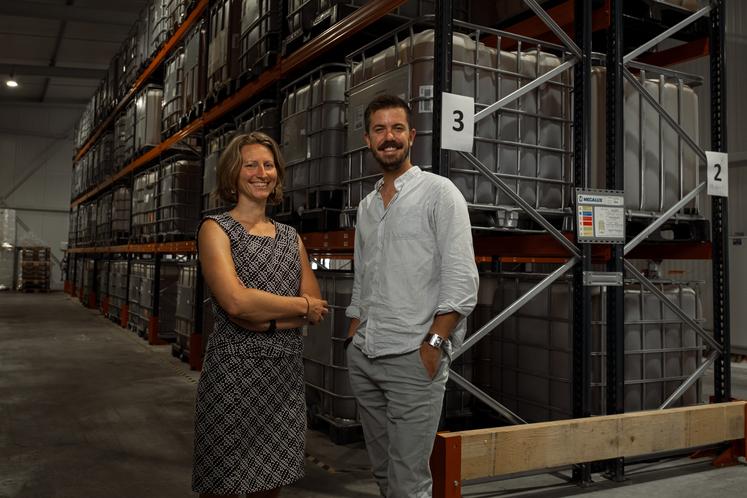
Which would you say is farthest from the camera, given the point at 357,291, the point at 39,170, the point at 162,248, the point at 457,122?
the point at 39,170

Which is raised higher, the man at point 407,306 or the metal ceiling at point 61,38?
the metal ceiling at point 61,38

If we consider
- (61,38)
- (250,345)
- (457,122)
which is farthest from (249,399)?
(61,38)

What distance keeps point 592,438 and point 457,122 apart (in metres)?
1.79

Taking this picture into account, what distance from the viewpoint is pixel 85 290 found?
1586 cm

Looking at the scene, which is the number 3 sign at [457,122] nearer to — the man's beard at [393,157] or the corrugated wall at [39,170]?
the man's beard at [393,157]

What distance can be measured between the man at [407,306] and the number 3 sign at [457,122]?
659 millimetres

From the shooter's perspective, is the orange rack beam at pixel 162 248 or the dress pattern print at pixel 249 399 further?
the orange rack beam at pixel 162 248

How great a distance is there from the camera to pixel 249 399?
2006mm

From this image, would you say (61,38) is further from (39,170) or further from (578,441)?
(578,441)

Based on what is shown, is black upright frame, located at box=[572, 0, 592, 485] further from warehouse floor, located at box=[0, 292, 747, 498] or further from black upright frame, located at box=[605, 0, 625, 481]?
warehouse floor, located at box=[0, 292, 747, 498]

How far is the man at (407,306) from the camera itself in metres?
2.12

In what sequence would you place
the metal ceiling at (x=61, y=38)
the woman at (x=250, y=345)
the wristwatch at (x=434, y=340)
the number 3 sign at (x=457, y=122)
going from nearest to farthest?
the woman at (x=250, y=345), the wristwatch at (x=434, y=340), the number 3 sign at (x=457, y=122), the metal ceiling at (x=61, y=38)

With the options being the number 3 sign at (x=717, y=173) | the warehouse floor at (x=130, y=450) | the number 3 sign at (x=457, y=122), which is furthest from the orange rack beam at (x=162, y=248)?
the number 3 sign at (x=717, y=173)

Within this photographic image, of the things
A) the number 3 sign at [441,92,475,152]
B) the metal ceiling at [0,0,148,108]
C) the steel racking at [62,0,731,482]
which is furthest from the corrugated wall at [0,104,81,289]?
the number 3 sign at [441,92,475,152]
